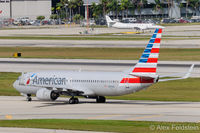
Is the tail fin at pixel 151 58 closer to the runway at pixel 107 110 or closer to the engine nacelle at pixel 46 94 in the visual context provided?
the runway at pixel 107 110

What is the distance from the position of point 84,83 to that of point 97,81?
1723mm

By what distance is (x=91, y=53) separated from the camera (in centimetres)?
11350

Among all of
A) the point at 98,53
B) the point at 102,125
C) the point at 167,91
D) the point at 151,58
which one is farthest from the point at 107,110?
the point at 98,53

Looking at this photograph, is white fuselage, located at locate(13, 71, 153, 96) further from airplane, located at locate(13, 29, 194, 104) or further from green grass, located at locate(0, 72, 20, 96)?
green grass, located at locate(0, 72, 20, 96)

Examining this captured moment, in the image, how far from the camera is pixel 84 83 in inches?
2039

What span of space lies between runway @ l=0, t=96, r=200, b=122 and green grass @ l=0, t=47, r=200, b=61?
47.8 meters

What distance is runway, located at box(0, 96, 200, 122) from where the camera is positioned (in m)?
41.4

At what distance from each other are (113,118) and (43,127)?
698cm

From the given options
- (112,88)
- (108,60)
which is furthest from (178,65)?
(112,88)

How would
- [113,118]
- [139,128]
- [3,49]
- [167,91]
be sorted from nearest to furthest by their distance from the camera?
1. [139,128]
2. [113,118]
3. [167,91]
4. [3,49]

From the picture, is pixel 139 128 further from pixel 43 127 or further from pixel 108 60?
pixel 108 60

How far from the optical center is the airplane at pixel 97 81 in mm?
47250

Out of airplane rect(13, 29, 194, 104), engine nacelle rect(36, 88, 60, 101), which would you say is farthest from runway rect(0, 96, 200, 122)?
airplane rect(13, 29, 194, 104)

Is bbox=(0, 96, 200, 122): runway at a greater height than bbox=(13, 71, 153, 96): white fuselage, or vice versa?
bbox=(13, 71, 153, 96): white fuselage
